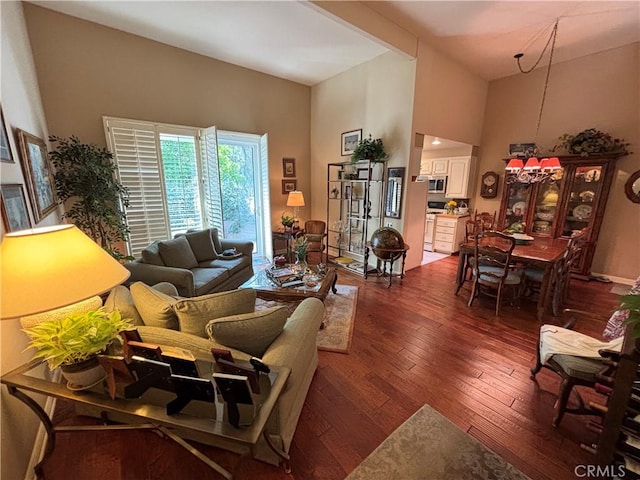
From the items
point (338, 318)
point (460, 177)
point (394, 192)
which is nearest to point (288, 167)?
point (394, 192)

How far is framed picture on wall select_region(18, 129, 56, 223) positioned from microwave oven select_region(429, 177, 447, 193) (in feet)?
21.2

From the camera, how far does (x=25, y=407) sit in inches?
59.1

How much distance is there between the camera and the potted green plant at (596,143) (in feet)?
12.9

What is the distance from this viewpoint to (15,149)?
6.64ft

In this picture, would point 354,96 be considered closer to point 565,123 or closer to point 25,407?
point 565,123

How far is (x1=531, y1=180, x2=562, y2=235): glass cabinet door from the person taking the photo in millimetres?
4527

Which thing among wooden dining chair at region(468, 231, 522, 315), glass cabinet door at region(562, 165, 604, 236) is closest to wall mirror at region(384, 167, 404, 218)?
wooden dining chair at region(468, 231, 522, 315)

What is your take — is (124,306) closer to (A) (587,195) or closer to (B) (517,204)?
(B) (517,204)

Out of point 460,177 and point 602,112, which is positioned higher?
point 602,112

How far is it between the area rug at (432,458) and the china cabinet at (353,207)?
294 cm

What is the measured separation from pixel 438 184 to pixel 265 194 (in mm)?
3963

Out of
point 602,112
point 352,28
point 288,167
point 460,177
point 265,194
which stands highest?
point 352,28

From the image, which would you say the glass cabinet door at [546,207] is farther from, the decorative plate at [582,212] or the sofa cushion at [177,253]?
the sofa cushion at [177,253]

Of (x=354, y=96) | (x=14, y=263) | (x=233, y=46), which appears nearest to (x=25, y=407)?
(x=14, y=263)
